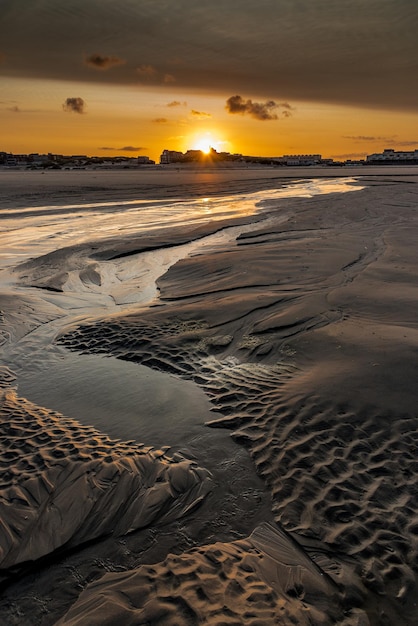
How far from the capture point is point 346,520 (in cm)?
292

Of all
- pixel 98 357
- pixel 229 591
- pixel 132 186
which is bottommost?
pixel 229 591

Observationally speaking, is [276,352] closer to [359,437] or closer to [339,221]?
[359,437]

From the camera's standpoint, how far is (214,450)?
146 inches

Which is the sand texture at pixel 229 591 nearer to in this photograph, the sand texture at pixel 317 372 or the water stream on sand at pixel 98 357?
the sand texture at pixel 317 372

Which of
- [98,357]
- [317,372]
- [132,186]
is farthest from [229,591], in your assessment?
[132,186]

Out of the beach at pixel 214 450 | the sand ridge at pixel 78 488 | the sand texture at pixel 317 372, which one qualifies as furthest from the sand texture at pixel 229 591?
the sand ridge at pixel 78 488

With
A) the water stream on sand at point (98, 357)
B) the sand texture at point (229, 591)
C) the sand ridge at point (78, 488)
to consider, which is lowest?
the sand texture at point (229, 591)

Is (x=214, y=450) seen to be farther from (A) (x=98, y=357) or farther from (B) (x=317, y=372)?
(A) (x=98, y=357)

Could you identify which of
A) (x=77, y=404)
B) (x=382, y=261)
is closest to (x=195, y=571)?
(x=77, y=404)

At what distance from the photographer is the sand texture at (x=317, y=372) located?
Result: 2.88m

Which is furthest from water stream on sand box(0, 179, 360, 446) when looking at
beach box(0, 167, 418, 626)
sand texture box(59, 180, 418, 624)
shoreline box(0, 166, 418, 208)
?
shoreline box(0, 166, 418, 208)

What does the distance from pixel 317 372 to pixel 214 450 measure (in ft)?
5.35

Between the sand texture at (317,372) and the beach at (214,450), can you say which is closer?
the beach at (214,450)

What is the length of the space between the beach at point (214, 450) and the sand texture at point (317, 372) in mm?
18
